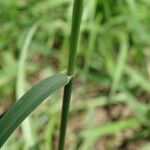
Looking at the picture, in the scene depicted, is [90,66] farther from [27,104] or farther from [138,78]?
[27,104]

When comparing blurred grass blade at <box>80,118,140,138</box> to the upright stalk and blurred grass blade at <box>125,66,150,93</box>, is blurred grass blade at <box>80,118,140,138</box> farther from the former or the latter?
the upright stalk

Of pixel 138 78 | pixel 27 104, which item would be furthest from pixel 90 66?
pixel 27 104

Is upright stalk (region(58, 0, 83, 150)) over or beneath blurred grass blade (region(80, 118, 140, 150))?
beneath

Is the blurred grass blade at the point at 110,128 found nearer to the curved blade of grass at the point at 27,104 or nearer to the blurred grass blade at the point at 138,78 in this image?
the blurred grass blade at the point at 138,78

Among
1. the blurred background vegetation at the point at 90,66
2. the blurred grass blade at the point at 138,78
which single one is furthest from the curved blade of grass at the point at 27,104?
the blurred grass blade at the point at 138,78

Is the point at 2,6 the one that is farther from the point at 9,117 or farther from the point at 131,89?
the point at 9,117

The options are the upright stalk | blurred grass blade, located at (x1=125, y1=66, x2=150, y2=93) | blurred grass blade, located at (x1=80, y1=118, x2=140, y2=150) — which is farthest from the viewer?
blurred grass blade, located at (x1=125, y1=66, x2=150, y2=93)

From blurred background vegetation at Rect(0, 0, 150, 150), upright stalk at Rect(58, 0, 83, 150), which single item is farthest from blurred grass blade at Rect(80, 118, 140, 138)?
upright stalk at Rect(58, 0, 83, 150)
